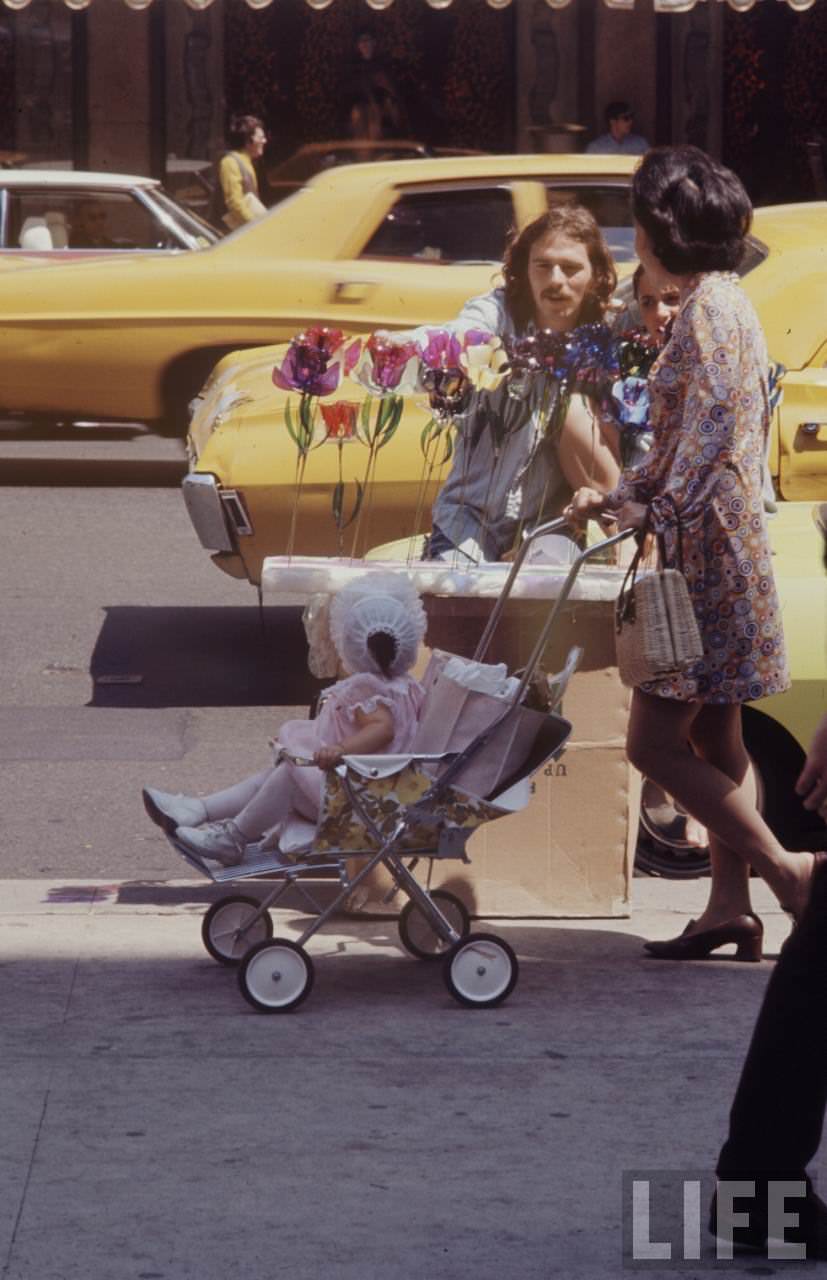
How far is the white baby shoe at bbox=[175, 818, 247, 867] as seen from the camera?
5.43 m

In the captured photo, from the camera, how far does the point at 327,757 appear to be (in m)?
5.23

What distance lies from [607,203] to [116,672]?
404 centimetres

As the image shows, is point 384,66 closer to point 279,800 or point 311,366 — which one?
point 311,366

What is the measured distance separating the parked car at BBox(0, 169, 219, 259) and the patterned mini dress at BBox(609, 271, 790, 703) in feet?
30.3

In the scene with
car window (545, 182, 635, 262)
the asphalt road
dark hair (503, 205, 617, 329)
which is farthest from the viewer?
car window (545, 182, 635, 262)

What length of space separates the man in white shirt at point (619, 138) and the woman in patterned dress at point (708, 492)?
55.5 ft

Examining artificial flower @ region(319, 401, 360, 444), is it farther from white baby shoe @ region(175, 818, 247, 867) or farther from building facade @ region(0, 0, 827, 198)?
building facade @ region(0, 0, 827, 198)

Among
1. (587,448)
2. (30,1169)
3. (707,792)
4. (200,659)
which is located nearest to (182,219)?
(200,659)

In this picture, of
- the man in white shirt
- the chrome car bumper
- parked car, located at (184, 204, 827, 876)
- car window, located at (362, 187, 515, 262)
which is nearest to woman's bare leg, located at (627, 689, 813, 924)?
parked car, located at (184, 204, 827, 876)

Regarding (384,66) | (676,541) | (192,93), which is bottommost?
(192,93)

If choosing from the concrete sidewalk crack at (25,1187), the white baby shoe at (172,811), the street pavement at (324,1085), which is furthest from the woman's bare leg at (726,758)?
the concrete sidewalk crack at (25,1187)

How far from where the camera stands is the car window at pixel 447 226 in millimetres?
12219

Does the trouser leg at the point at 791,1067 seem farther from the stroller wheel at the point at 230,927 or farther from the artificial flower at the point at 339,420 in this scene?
the artificial flower at the point at 339,420

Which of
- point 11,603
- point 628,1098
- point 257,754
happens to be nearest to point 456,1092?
point 628,1098
